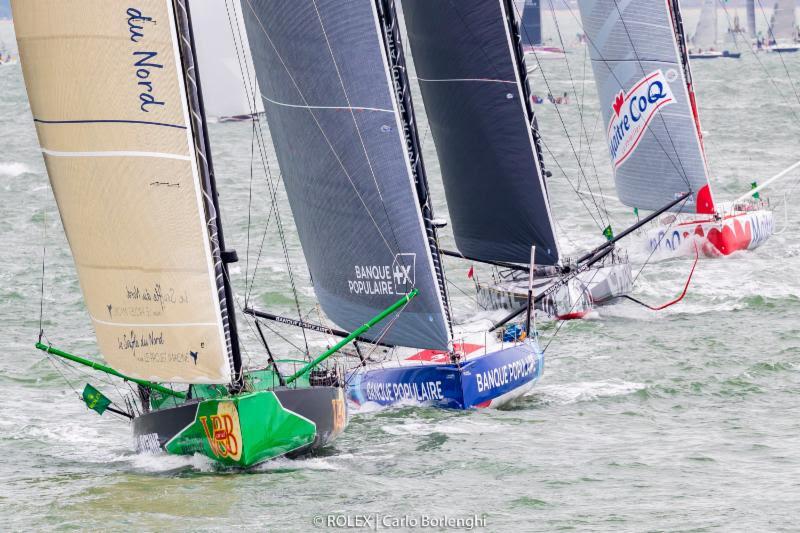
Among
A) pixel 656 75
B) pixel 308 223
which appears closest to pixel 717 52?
pixel 656 75

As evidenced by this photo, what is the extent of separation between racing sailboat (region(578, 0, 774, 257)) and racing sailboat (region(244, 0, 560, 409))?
883 cm

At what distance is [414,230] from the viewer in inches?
662

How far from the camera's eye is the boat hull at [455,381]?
17484 millimetres

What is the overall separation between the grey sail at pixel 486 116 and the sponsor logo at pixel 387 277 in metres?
5.06

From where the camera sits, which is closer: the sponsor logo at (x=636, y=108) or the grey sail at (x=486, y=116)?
the grey sail at (x=486, y=116)

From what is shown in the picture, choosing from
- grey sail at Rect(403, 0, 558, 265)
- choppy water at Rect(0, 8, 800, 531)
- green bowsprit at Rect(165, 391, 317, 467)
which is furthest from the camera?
grey sail at Rect(403, 0, 558, 265)

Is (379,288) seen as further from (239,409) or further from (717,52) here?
(717,52)

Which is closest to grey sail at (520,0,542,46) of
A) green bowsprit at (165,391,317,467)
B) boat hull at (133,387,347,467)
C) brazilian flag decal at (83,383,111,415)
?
brazilian flag decal at (83,383,111,415)

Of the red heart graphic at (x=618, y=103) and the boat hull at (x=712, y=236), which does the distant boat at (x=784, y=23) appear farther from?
the red heart graphic at (x=618, y=103)

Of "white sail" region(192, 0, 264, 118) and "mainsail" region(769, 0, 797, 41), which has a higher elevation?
"mainsail" region(769, 0, 797, 41)

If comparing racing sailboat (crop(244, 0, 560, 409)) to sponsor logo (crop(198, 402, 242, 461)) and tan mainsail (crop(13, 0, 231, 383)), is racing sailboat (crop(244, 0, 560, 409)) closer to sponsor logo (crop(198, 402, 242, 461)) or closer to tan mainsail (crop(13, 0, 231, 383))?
sponsor logo (crop(198, 402, 242, 461))

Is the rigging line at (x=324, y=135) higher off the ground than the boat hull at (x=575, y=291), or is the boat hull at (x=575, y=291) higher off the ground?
the rigging line at (x=324, y=135)

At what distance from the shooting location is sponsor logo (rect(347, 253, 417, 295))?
1689 cm

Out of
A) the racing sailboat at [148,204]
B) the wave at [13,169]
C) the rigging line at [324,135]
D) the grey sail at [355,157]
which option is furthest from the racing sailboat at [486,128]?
the wave at [13,169]
